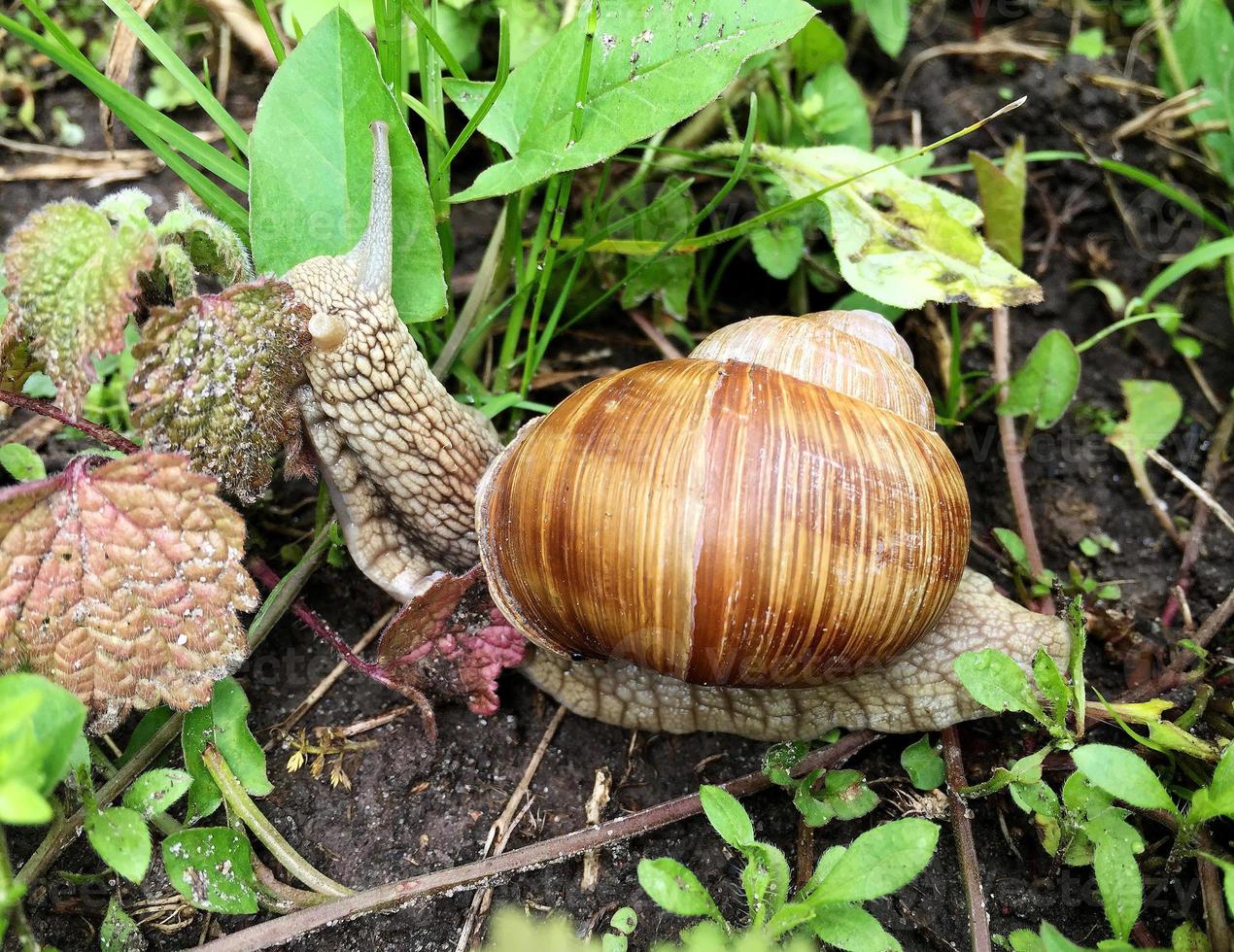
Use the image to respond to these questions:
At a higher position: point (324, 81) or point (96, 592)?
point (324, 81)

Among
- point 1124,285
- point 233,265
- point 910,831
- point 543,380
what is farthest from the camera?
point 1124,285

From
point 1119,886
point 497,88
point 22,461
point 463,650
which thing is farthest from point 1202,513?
point 22,461

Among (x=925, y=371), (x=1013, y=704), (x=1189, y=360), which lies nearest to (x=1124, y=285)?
(x=1189, y=360)

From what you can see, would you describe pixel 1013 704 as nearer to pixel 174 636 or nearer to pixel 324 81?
pixel 174 636

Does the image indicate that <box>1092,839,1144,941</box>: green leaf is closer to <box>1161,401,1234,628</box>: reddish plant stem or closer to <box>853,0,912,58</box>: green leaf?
<box>1161,401,1234,628</box>: reddish plant stem

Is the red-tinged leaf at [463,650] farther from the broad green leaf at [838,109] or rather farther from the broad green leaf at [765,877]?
the broad green leaf at [838,109]
